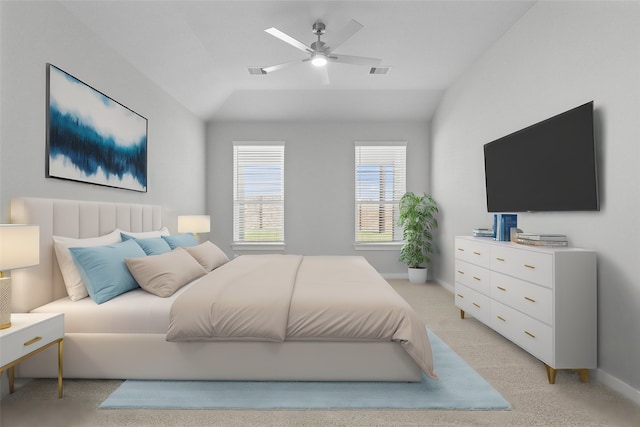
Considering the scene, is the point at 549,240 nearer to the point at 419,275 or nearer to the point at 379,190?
the point at 419,275

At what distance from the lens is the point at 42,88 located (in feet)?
7.65

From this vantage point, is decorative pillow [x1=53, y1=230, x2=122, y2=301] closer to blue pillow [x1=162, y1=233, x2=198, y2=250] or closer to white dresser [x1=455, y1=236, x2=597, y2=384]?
blue pillow [x1=162, y1=233, x2=198, y2=250]

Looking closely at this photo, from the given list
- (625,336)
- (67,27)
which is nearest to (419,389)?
(625,336)

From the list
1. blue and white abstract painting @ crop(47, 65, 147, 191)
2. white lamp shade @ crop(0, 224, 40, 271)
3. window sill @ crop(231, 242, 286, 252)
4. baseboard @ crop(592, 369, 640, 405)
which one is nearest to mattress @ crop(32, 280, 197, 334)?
white lamp shade @ crop(0, 224, 40, 271)

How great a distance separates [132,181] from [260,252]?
2.70 meters

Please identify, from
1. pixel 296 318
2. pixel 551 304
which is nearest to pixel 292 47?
pixel 296 318

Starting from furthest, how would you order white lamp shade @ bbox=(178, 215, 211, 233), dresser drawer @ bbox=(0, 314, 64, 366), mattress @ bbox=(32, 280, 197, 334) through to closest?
1. white lamp shade @ bbox=(178, 215, 211, 233)
2. mattress @ bbox=(32, 280, 197, 334)
3. dresser drawer @ bbox=(0, 314, 64, 366)

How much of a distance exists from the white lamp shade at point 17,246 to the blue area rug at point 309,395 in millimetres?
910

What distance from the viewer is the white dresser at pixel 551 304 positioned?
219cm

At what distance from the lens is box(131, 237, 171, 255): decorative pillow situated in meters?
2.92

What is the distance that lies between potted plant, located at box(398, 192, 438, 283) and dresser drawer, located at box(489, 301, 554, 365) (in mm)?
2428

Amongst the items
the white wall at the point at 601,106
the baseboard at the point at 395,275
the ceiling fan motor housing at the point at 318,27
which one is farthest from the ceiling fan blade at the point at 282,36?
the baseboard at the point at 395,275

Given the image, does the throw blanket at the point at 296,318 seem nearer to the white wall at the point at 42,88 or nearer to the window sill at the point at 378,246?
the white wall at the point at 42,88

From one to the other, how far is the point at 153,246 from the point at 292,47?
2587mm
